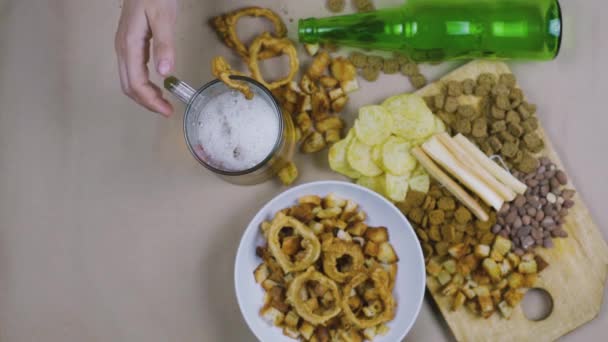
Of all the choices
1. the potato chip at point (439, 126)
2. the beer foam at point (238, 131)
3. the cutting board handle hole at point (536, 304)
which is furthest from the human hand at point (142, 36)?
the cutting board handle hole at point (536, 304)

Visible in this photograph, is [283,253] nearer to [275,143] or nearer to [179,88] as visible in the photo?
[275,143]

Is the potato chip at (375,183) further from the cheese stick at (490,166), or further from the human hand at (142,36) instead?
the human hand at (142,36)

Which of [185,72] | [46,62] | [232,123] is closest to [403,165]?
[232,123]

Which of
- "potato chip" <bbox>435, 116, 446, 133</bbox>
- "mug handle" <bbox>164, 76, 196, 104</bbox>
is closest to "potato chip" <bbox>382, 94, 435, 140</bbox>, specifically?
"potato chip" <bbox>435, 116, 446, 133</bbox>

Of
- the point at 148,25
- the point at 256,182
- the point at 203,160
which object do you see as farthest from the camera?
the point at 256,182

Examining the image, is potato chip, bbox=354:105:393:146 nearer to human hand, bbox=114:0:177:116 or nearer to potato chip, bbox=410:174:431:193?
potato chip, bbox=410:174:431:193

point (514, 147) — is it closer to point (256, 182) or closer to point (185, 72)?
point (256, 182)
